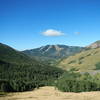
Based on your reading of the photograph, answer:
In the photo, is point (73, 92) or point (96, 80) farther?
point (96, 80)

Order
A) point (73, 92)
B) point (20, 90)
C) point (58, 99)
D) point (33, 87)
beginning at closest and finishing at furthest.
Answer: point (58, 99)
point (73, 92)
point (20, 90)
point (33, 87)

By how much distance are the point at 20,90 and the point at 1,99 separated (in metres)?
48.3

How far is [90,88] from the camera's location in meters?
164

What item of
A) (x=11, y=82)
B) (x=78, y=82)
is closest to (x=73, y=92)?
(x=78, y=82)

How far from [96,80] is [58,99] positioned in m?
67.4

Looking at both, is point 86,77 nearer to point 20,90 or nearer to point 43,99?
point 20,90

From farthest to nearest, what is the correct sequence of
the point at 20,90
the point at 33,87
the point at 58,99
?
the point at 33,87 < the point at 20,90 < the point at 58,99

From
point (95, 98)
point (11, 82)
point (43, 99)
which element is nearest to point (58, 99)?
point (43, 99)

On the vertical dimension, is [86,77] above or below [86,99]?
above

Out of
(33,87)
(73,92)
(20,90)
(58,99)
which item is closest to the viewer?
(58,99)

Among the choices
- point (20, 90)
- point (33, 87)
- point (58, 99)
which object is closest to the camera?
point (58, 99)

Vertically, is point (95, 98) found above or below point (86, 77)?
below

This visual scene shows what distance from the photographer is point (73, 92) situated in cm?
16100

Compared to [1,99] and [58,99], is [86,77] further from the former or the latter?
[1,99]
